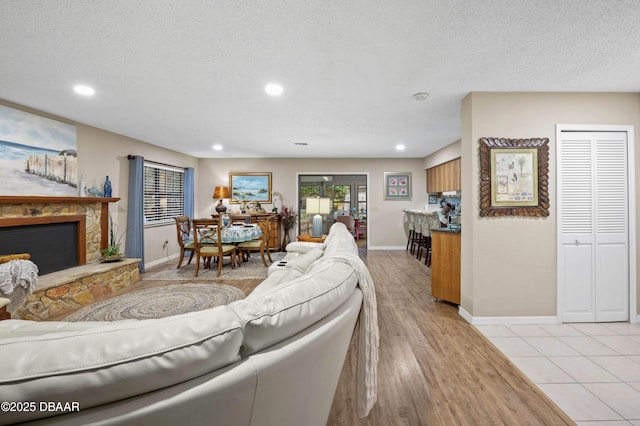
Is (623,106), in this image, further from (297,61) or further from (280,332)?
(280,332)

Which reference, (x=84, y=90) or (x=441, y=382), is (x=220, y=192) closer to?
(x=84, y=90)

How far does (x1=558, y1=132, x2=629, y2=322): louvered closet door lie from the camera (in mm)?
2777

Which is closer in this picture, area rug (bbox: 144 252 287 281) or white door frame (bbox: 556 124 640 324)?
white door frame (bbox: 556 124 640 324)

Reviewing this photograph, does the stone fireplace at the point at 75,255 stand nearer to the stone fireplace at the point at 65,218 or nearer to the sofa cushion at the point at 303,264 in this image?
the stone fireplace at the point at 65,218

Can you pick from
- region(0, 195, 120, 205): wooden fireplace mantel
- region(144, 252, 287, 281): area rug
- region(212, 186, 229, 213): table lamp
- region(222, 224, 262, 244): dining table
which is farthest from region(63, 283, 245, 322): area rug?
region(212, 186, 229, 213): table lamp

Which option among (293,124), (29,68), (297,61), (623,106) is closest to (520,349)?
(623,106)

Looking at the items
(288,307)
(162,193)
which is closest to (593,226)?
(288,307)

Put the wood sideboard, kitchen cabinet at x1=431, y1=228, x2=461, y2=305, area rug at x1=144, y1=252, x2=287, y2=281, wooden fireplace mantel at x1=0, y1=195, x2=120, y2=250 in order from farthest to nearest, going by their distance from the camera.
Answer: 1. the wood sideboard
2. area rug at x1=144, y1=252, x2=287, y2=281
3. kitchen cabinet at x1=431, y1=228, x2=461, y2=305
4. wooden fireplace mantel at x1=0, y1=195, x2=120, y2=250

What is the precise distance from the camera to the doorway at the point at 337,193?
24.0ft

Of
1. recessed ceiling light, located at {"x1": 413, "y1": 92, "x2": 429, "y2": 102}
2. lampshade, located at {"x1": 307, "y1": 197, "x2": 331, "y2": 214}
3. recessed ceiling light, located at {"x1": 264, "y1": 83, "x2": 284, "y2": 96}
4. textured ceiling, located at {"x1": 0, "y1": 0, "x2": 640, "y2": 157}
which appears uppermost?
recessed ceiling light, located at {"x1": 413, "y1": 92, "x2": 429, "y2": 102}

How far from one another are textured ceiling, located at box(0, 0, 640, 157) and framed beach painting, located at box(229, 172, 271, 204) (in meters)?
3.37

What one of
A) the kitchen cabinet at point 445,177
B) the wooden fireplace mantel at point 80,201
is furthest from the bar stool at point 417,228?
the wooden fireplace mantel at point 80,201

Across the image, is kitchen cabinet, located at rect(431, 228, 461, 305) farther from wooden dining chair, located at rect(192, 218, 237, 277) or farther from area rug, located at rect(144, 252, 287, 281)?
wooden dining chair, located at rect(192, 218, 237, 277)

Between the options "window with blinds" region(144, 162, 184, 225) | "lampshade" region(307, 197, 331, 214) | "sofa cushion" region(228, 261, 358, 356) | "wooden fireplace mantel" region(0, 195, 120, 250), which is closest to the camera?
"sofa cushion" region(228, 261, 358, 356)
